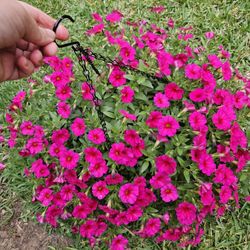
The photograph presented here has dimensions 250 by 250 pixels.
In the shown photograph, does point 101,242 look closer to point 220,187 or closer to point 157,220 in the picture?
point 157,220

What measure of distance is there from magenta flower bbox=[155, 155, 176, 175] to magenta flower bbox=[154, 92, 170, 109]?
0.30 meters

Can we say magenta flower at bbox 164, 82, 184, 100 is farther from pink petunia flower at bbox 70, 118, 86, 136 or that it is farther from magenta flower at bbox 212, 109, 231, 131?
pink petunia flower at bbox 70, 118, 86, 136

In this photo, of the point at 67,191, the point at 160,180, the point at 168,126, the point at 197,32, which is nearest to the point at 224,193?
the point at 160,180

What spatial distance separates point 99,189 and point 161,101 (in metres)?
0.62

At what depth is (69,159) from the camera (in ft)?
8.00

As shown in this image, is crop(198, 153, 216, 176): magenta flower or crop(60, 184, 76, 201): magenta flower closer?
crop(198, 153, 216, 176): magenta flower

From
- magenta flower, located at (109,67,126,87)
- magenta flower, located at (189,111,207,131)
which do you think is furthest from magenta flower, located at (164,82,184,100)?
magenta flower, located at (109,67,126,87)

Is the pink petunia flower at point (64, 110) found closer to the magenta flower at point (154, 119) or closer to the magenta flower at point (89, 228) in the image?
the magenta flower at point (154, 119)

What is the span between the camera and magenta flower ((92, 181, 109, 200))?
245cm

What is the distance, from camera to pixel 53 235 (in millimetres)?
3016

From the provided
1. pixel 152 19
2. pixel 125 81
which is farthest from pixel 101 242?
pixel 152 19

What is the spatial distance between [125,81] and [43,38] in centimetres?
57

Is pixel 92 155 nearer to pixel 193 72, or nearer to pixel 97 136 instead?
pixel 97 136

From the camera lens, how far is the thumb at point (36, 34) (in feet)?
6.91
